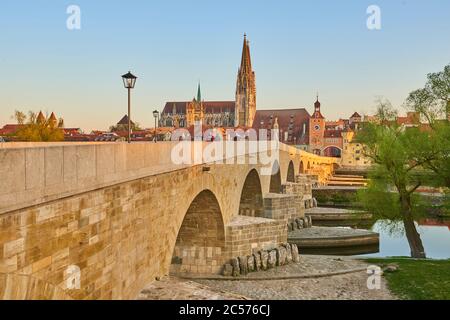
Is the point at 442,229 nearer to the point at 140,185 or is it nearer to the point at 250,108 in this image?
the point at 140,185

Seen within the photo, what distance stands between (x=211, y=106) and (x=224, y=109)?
461 cm

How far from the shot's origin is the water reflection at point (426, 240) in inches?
1077

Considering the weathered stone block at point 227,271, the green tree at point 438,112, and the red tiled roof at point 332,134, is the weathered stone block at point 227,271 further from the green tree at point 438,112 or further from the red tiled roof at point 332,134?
the red tiled roof at point 332,134

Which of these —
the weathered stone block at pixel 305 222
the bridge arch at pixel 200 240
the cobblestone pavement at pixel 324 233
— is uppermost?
the bridge arch at pixel 200 240

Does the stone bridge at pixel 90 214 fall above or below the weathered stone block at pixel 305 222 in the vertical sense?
above

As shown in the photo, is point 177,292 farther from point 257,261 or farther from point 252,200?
point 252,200

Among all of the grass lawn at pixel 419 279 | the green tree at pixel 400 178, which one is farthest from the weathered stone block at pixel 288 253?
the green tree at pixel 400 178

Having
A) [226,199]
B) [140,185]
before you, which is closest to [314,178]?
[226,199]

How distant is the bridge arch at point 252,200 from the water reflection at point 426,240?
6.97 meters

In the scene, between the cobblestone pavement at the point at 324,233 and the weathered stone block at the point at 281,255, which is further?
the cobblestone pavement at the point at 324,233

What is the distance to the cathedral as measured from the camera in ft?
425

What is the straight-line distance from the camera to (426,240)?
104ft

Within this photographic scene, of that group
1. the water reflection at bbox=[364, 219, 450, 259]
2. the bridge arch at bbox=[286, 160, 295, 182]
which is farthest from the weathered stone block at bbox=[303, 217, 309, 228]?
the bridge arch at bbox=[286, 160, 295, 182]
